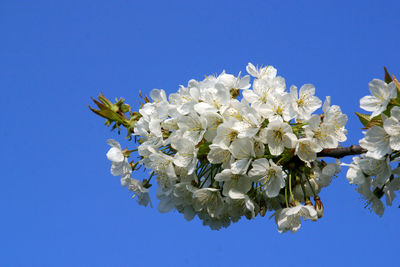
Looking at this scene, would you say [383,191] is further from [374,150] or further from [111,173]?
[111,173]

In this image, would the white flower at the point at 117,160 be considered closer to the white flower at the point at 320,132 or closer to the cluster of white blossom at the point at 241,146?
the cluster of white blossom at the point at 241,146

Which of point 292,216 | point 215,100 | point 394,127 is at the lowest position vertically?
point 292,216

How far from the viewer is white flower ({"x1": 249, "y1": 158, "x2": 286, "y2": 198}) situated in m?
3.61

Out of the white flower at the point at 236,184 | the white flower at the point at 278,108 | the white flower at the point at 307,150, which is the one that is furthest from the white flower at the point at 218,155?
the white flower at the point at 307,150

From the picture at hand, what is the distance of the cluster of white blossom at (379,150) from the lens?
3.23m

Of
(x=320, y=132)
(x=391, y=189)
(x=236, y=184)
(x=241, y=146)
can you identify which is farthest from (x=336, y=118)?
(x=236, y=184)

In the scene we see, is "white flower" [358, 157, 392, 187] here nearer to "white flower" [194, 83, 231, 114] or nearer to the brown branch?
the brown branch

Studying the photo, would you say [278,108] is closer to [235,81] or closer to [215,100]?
[215,100]

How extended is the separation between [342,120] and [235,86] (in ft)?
3.27

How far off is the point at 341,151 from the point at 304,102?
490mm

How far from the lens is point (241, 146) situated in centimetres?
362

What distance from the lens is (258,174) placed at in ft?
12.0

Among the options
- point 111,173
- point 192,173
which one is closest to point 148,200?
point 111,173

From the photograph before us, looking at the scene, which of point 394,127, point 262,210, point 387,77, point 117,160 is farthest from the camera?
point 117,160
